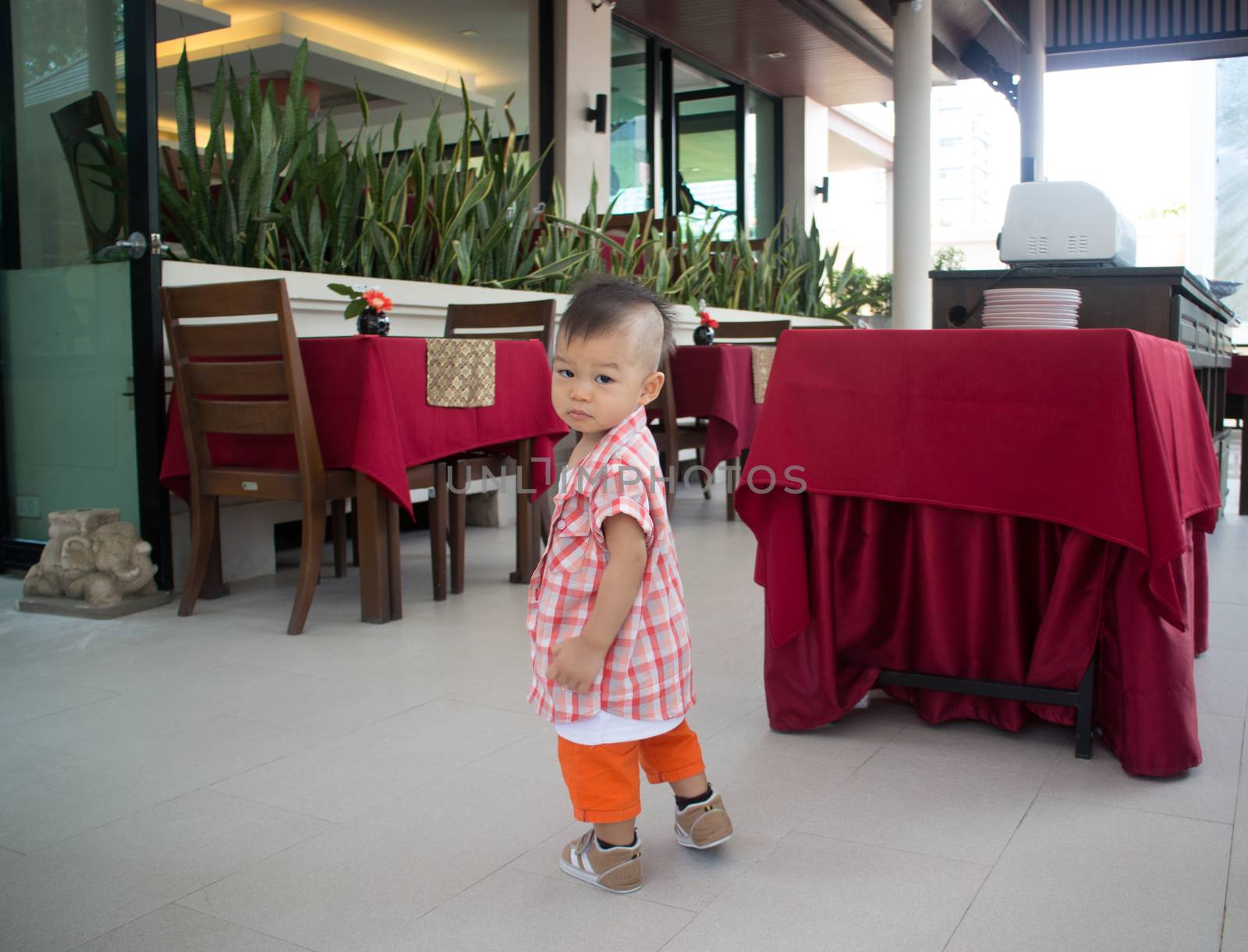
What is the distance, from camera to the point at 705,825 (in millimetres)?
1394

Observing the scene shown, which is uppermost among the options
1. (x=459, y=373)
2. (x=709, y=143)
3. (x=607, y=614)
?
(x=709, y=143)

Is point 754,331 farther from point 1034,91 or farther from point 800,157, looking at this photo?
point 800,157

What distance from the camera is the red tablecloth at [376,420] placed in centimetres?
268

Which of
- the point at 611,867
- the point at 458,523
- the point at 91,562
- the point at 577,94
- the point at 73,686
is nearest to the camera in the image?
the point at 611,867

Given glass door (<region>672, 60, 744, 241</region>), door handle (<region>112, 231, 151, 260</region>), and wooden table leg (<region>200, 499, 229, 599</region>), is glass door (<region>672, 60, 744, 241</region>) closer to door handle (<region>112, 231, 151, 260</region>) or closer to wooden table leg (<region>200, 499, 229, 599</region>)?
door handle (<region>112, 231, 151, 260</region>)

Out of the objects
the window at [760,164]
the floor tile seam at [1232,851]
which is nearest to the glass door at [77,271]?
the floor tile seam at [1232,851]

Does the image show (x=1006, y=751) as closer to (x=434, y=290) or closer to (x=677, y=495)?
(x=434, y=290)

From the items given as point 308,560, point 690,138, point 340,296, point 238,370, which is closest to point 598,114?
point 690,138

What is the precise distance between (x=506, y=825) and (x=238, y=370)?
64.6 inches

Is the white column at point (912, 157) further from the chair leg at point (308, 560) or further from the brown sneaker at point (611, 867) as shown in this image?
the brown sneaker at point (611, 867)

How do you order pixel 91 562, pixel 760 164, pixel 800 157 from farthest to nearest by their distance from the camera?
pixel 800 157 → pixel 760 164 → pixel 91 562

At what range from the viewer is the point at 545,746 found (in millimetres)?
1844

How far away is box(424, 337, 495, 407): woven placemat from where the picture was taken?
113 inches

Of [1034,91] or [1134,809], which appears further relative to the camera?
[1034,91]
